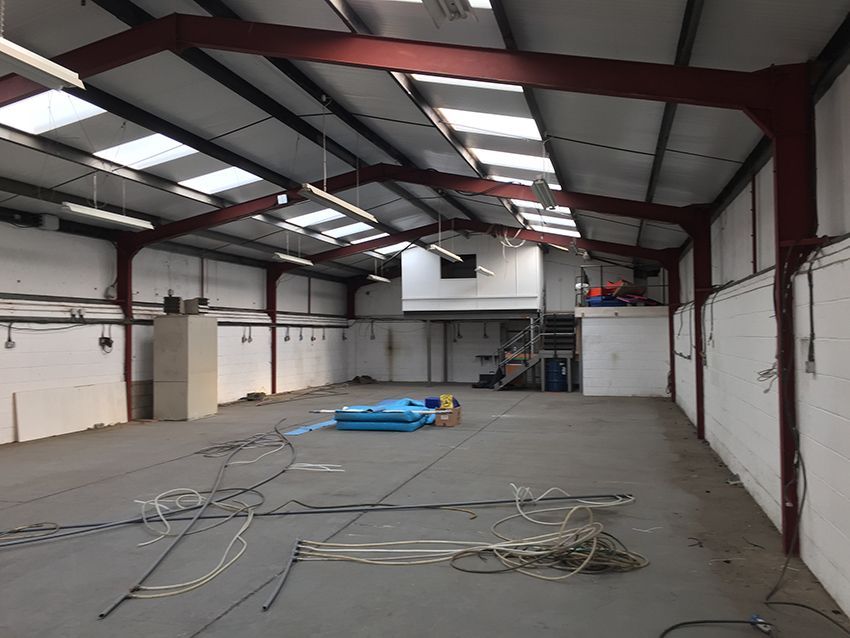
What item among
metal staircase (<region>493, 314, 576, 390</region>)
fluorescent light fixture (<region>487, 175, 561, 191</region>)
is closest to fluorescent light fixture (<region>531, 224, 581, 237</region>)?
metal staircase (<region>493, 314, 576, 390</region>)

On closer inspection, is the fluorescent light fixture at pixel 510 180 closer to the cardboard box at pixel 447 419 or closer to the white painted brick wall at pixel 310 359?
the cardboard box at pixel 447 419

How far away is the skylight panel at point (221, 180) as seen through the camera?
9352 mm

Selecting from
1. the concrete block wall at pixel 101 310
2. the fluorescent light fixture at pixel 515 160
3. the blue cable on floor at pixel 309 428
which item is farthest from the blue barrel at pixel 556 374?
the fluorescent light fixture at pixel 515 160

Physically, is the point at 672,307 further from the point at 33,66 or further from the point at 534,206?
the point at 33,66

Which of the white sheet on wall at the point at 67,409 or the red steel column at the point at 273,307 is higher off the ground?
the red steel column at the point at 273,307

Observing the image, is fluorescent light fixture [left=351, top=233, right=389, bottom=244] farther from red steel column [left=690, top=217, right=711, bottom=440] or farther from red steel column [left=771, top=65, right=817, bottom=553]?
red steel column [left=771, top=65, right=817, bottom=553]

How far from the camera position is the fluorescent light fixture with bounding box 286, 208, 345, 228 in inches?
481

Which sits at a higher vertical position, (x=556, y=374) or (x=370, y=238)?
(x=370, y=238)

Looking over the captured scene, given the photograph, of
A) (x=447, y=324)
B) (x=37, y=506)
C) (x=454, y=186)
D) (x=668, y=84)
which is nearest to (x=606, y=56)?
(x=668, y=84)

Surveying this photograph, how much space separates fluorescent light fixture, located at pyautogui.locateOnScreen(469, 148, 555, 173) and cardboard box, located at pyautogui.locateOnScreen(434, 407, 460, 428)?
13.8 feet

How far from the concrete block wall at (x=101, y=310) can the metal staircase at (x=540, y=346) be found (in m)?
6.26

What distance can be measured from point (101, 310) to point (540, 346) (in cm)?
1131

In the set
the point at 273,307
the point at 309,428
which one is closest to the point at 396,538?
the point at 309,428

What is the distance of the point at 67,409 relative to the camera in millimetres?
9641
